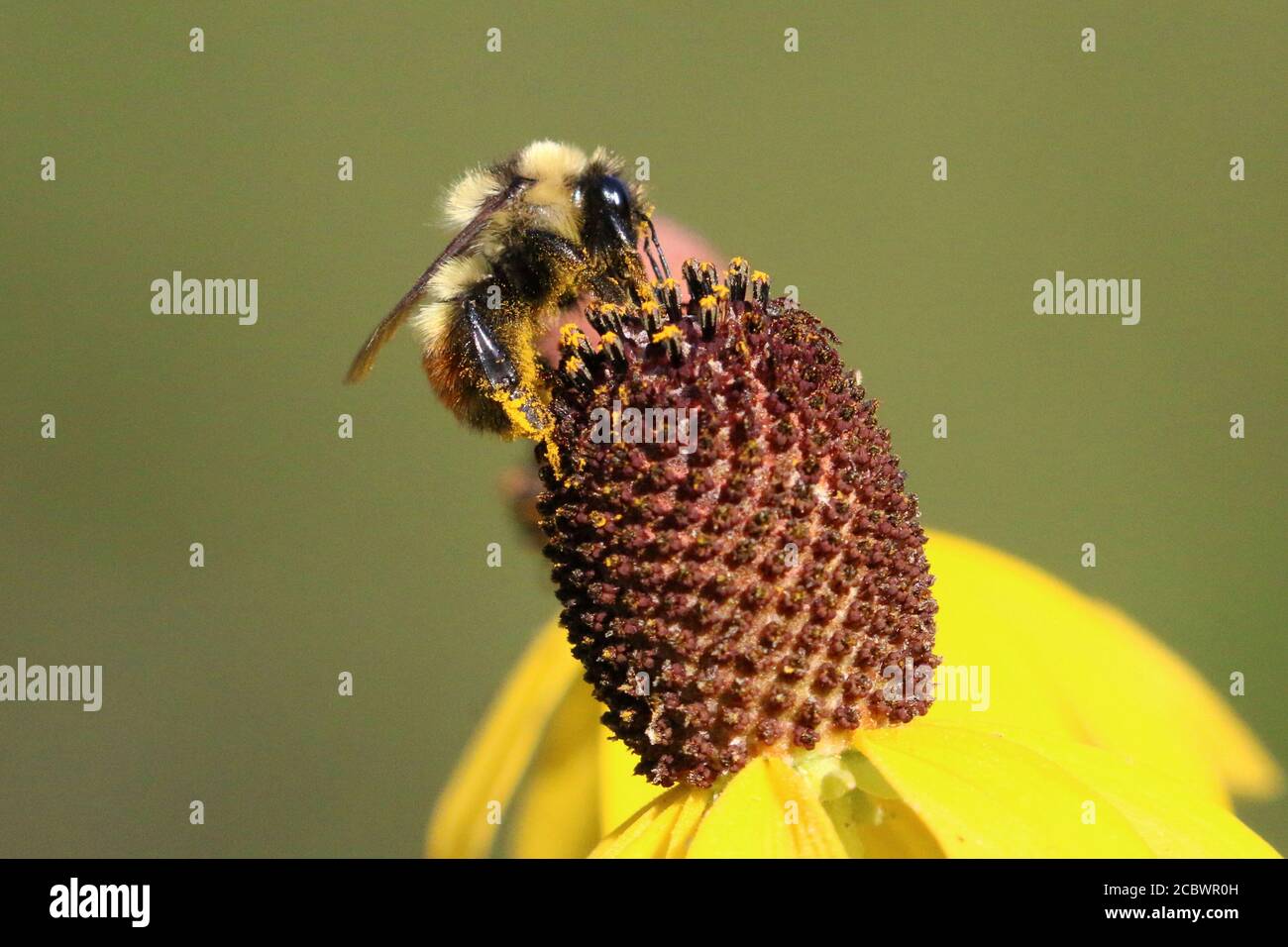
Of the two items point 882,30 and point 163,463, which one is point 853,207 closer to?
point 882,30

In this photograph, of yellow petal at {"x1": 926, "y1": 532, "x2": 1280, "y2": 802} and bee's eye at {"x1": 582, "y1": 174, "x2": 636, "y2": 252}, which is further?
yellow petal at {"x1": 926, "y1": 532, "x2": 1280, "y2": 802}

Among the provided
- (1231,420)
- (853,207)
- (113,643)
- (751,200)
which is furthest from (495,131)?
(1231,420)

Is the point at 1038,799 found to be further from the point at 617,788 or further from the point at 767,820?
the point at 617,788

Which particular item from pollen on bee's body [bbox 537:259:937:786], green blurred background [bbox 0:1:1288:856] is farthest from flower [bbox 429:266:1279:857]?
green blurred background [bbox 0:1:1288:856]

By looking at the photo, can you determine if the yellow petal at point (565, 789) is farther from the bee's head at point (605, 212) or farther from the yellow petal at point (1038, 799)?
the bee's head at point (605, 212)

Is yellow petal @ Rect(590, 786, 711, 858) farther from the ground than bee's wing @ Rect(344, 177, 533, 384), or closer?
closer

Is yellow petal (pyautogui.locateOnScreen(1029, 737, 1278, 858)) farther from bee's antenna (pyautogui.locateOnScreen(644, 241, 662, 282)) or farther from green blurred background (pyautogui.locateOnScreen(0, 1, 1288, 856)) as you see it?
green blurred background (pyautogui.locateOnScreen(0, 1, 1288, 856))

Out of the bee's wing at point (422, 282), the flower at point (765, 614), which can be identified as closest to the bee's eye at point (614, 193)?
the bee's wing at point (422, 282)
